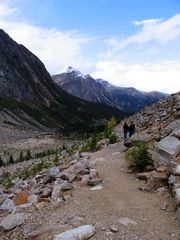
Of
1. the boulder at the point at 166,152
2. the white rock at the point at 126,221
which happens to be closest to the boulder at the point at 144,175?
the boulder at the point at 166,152

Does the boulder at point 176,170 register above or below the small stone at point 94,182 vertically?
above

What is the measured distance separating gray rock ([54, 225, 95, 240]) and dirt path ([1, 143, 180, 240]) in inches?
9.2

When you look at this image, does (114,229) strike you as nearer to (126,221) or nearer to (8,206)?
(126,221)

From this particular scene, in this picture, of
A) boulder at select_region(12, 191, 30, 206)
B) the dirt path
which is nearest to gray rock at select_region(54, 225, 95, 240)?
the dirt path

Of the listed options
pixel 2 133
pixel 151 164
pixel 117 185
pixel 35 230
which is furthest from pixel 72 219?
pixel 2 133

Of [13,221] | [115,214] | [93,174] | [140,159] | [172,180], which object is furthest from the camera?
[140,159]

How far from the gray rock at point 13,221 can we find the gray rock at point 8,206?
164cm

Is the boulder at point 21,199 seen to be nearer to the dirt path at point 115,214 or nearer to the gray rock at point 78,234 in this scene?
the dirt path at point 115,214

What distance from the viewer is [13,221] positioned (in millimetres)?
18016

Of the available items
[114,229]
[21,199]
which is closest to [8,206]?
[21,199]

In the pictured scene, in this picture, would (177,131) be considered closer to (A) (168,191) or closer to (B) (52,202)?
(A) (168,191)

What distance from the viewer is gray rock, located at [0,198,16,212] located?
66.4 feet

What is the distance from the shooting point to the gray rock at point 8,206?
20.3 m

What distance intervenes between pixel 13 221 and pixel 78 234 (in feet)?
12.3
